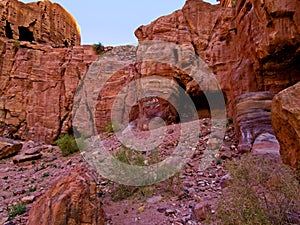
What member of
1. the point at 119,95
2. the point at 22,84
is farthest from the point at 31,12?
the point at 119,95

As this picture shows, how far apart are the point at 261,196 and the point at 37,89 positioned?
19110 mm

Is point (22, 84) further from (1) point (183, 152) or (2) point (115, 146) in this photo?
(1) point (183, 152)

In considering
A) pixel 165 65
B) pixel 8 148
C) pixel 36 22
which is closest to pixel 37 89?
pixel 8 148

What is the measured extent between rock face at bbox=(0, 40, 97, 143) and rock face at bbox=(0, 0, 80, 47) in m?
1.82

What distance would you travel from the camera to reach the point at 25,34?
21.7 metres

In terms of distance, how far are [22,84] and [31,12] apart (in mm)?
7160

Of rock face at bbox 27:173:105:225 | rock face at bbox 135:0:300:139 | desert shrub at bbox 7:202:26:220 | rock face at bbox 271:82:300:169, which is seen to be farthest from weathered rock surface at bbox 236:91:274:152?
desert shrub at bbox 7:202:26:220

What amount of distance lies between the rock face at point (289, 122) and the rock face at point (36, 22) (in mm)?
22445

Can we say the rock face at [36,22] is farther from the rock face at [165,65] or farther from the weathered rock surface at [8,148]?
the weathered rock surface at [8,148]

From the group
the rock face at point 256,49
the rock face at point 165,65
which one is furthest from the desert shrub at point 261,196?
the rock face at point 256,49

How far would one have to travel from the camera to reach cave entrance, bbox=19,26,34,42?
2138 centimetres

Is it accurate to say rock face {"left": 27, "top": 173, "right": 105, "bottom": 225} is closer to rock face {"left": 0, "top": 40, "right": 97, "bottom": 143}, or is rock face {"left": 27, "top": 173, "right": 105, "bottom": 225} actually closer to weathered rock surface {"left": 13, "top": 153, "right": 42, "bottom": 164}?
weathered rock surface {"left": 13, "top": 153, "right": 42, "bottom": 164}

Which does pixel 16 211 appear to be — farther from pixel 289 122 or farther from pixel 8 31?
pixel 8 31

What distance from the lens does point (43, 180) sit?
8508mm
